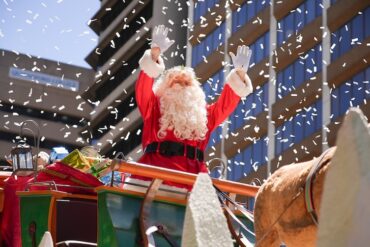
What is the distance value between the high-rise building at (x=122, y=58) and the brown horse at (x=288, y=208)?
35969 mm

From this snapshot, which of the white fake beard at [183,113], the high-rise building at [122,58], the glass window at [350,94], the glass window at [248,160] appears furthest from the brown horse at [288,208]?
the high-rise building at [122,58]

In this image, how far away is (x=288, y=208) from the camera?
4129 millimetres

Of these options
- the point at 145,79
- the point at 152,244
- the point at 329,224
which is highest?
the point at 145,79

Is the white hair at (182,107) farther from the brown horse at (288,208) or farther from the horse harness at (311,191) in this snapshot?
the horse harness at (311,191)

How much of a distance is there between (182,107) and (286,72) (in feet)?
83.9

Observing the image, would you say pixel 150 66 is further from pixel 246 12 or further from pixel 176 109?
pixel 246 12

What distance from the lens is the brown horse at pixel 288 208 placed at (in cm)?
395

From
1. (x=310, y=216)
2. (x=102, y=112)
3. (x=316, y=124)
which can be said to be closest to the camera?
(x=310, y=216)

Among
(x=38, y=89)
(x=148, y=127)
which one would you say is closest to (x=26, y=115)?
(x=38, y=89)

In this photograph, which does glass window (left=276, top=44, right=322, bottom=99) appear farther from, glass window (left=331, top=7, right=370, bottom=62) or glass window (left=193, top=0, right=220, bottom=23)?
glass window (left=193, top=0, right=220, bottom=23)

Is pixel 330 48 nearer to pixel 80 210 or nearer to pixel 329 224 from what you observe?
pixel 80 210

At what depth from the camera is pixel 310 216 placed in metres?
3.94

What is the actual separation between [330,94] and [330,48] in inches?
63.7

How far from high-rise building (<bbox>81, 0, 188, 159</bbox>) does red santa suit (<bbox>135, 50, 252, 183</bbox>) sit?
34060mm
